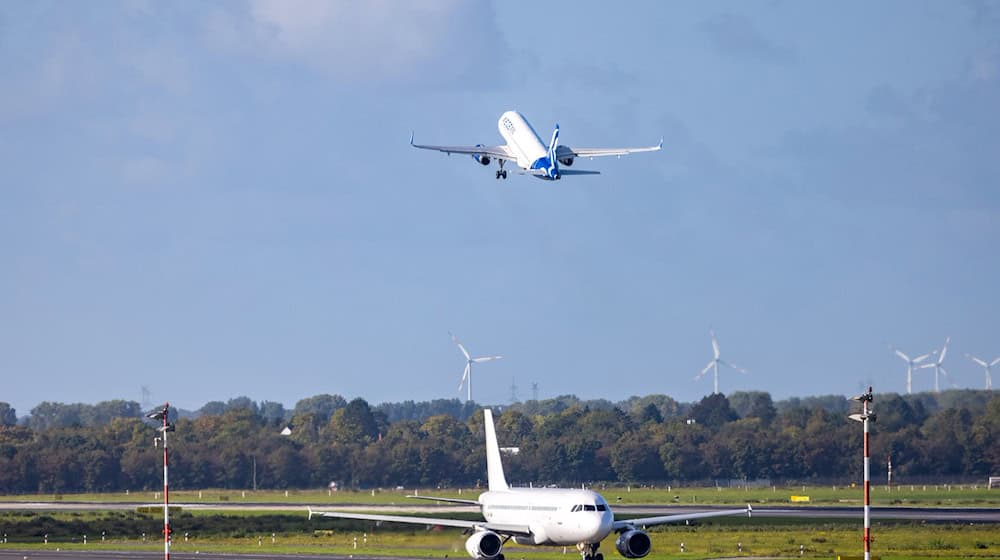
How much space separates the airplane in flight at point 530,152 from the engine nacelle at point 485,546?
37427mm

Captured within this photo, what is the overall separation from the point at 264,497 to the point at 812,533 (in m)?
91.2

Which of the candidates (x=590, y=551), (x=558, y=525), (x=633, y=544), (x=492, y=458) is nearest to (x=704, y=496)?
(x=492, y=458)

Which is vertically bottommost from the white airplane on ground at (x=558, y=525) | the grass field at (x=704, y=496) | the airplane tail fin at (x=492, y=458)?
the grass field at (x=704, y=496)

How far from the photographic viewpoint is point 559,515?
3401 inches

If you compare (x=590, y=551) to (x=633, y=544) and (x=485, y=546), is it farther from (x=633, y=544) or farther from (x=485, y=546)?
(x=485, y=546)

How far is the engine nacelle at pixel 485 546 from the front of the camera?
3428 inches

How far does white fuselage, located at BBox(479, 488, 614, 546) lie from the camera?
3364 inches

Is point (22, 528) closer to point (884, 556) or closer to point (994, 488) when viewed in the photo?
point (884, 556)

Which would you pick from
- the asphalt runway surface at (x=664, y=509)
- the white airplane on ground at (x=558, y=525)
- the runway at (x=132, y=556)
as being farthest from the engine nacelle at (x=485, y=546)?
the asphalt runway surface at (x=664, y=509)

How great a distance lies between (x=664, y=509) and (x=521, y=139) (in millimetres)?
40005

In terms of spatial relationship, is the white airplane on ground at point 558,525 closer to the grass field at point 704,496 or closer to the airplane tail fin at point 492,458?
the airplane tail fin at point 492,458

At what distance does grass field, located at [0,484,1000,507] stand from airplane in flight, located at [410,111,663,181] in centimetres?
4951

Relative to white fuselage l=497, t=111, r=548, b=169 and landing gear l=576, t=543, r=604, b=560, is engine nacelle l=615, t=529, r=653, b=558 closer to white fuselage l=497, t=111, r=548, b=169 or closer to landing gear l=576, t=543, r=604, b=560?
landing gear l=576, t=543, r=604, b=560

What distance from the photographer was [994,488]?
612ft
